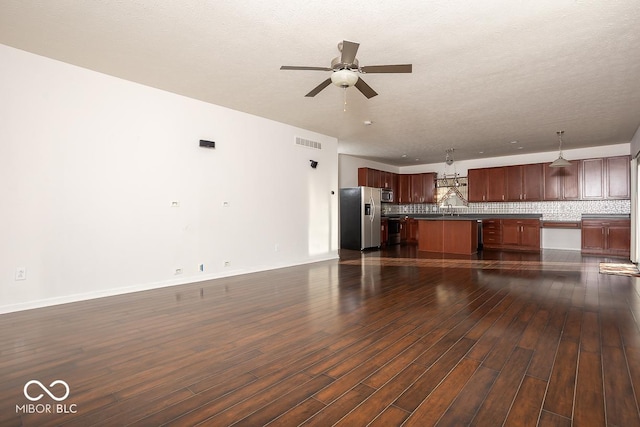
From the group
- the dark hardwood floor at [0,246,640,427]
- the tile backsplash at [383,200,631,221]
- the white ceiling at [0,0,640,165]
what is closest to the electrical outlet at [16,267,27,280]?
the dark hardwood floor at [0,246,640,427]

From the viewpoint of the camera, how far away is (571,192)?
8.33m

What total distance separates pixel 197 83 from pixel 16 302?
3.21 metres

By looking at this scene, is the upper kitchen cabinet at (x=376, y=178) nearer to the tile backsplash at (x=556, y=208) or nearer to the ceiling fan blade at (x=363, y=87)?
the tile backsplash at (x=556, y=208)

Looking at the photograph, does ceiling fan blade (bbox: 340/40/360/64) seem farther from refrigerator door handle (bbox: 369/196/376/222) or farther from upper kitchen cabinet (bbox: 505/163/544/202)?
upper kitchen cabinet (bbox: 505/163/544/202)

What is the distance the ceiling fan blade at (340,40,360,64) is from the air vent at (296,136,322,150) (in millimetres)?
3659

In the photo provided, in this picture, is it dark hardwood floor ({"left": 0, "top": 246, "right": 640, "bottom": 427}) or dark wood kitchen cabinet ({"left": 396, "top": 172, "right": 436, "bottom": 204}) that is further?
dark wood kitchen cabinet ({"left": 396, "top": 172, "right": 436, "bottom": 204})

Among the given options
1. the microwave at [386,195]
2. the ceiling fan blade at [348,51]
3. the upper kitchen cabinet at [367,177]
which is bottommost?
the microwave at [386,195]

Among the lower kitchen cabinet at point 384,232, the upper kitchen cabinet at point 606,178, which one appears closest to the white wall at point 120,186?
the lower kitchen cabinet at point 384,232

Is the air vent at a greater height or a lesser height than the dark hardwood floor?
greater

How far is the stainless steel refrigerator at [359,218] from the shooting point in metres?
8.75

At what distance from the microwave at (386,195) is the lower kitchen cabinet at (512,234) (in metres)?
2.85

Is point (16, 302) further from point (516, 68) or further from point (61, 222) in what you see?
point (516, 68)

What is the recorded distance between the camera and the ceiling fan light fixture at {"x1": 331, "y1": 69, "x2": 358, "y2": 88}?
3.00 m

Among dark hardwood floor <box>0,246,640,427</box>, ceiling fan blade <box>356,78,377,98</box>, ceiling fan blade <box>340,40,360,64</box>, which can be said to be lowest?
dark hardwood floor <box>0,246,640,427</box>
